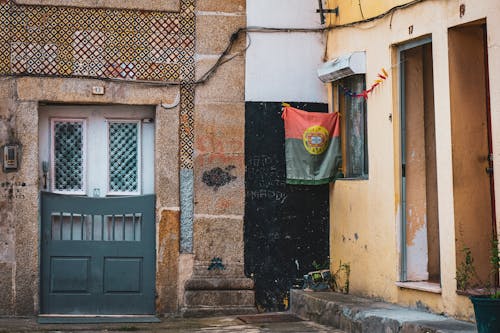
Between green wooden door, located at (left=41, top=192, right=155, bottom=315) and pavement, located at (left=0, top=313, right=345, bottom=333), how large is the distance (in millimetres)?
583

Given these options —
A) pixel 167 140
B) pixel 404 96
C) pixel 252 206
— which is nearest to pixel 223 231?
pixel 252 206

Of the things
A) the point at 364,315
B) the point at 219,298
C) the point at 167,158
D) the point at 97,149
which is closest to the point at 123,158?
the point at 97,149

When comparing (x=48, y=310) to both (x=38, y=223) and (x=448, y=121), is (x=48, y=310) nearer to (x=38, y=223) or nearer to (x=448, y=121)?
(x=38, y=223)

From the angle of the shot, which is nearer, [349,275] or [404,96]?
[404,96]

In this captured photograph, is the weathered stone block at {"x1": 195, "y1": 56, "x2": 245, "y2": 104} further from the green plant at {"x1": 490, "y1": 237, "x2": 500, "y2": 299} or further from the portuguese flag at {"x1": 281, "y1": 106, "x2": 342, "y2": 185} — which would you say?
the green plant at {"x1": 490, "y1": 237, "x2": 500, "y2": 299}

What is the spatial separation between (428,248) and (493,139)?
80.6 inches

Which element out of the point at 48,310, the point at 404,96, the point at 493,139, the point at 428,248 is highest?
the point at 404,96

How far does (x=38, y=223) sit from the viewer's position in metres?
11.1

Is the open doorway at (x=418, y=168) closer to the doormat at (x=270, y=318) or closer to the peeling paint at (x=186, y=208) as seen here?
the doormat at (x=270, y=318)

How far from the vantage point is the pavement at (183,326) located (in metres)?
10.1

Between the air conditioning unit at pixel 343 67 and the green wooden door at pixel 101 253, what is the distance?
2.53m

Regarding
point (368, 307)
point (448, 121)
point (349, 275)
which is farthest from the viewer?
point (349, 275)

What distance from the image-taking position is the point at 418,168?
993cm

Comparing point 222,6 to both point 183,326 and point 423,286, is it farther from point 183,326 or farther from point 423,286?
point 423,286
